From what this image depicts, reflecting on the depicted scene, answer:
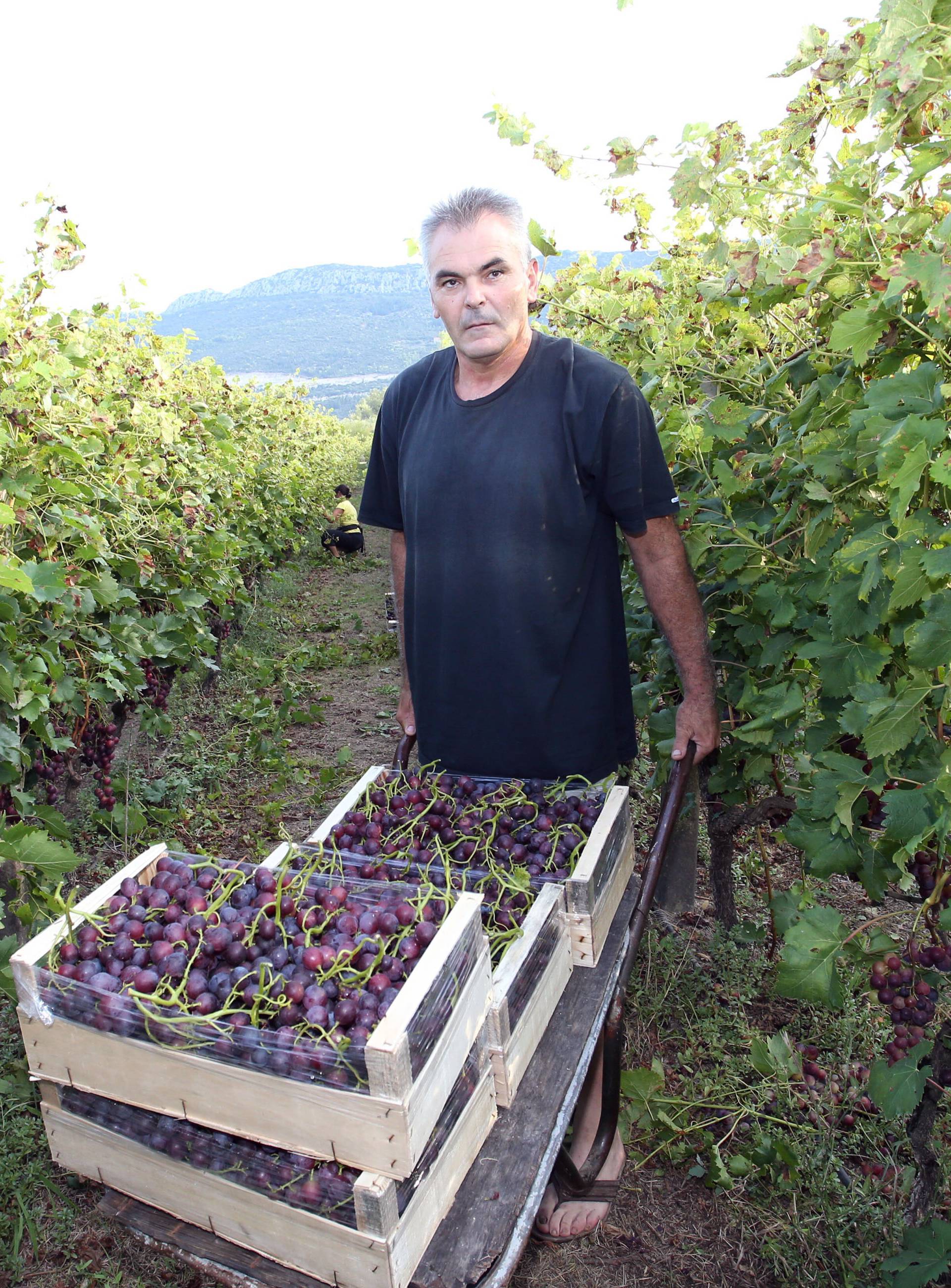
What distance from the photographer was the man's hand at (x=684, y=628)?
2227 millimetres

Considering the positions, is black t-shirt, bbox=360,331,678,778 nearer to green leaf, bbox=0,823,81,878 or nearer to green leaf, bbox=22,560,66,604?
green leaf, bbox=0,823,81,878

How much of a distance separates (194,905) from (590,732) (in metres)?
1.12

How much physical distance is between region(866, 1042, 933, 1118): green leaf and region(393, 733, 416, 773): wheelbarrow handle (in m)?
1.23

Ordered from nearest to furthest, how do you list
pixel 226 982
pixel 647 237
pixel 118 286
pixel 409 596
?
pixel 226 982 < pixel 409 596 < pixel 647 237 < pixel 118 286

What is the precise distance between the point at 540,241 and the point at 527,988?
2.18 metres

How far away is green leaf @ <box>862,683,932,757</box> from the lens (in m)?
1.60

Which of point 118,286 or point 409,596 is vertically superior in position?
point 118,286

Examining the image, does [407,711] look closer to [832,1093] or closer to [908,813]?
[908,813]

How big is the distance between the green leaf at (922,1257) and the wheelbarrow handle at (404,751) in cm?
144

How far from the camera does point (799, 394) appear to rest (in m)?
2.32

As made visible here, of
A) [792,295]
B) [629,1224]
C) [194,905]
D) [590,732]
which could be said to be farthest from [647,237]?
[629,1224]

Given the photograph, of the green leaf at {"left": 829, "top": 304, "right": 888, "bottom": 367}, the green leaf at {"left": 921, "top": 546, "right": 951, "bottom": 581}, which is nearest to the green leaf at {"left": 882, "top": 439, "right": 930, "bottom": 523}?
the green leaf at {"left": 921, "top": 546, "right": 951, "bottom": 581}

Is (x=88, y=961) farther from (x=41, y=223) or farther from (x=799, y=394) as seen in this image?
(x=41, y=223)

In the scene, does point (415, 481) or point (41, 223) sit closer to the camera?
point (415, 481)
